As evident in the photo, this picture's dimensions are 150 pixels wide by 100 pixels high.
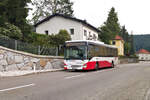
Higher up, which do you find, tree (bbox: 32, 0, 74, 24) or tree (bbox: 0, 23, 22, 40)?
tree (bbox: 32, 0, 74, 24)

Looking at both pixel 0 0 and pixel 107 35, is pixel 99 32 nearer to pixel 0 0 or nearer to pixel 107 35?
pixel 107 35

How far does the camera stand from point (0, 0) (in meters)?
17.8

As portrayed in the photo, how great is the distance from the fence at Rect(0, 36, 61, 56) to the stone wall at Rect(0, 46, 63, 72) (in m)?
0.60

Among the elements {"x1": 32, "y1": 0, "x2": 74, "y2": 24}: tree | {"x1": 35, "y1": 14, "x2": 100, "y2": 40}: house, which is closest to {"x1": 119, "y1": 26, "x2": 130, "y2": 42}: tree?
{"x1": 32, "y1": 0, "x2": 74, "y2": 24}: tree

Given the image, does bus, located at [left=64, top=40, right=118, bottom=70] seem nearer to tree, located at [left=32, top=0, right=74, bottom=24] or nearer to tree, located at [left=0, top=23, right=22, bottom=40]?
tree, located at [left=0, top=23, right=22, bottom=40]

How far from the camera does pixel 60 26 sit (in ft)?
127

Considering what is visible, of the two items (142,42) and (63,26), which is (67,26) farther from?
(142,42)

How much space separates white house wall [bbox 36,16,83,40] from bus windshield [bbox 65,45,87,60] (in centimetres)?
1960

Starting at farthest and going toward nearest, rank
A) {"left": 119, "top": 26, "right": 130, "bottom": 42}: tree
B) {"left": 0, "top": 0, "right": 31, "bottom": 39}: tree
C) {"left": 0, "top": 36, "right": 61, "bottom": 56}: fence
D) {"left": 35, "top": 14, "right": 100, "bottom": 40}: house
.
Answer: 1. {"left": 119, "top": 26, "right": 130, "bottom": 42}: tree
2. {"left": 35, "top": 14, "right": 100, "bottom": 40}: house
3. {"left": 0, "top": 0, "right": 31, "bottom": 39}: tree
4. {"left": 0, "top": 36, "right": 61, "bottom": 56}: fence

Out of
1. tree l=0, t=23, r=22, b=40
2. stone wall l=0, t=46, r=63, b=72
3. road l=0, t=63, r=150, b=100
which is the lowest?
road l=0, t=63, r=150, b=100

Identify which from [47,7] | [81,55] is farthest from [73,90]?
[47,7]

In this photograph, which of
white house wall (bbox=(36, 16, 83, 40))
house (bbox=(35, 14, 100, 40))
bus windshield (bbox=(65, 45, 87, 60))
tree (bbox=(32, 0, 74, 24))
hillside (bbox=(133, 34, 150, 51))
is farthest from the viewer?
hillside (bbox=(133, 34, 150, 51))

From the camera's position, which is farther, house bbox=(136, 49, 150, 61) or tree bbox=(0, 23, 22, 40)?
house bbox=(136, 49, 150, 61)

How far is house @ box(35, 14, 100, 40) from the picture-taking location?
121ft
